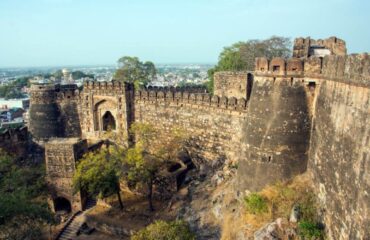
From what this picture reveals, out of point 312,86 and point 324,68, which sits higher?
point 324,68

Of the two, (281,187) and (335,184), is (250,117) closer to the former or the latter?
(281,187)

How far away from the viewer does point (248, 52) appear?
4053 cm

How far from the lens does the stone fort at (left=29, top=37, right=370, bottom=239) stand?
9.08 metres

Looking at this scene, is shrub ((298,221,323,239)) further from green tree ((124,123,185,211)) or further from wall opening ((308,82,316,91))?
green tree ((124,123,185,211))

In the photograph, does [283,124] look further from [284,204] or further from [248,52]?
[248,52]

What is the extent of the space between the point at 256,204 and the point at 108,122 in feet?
55.8

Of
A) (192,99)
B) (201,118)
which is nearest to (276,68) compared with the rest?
(201,118)

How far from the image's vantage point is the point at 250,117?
13.8 metres

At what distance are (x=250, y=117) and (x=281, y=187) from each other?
2.99 metres

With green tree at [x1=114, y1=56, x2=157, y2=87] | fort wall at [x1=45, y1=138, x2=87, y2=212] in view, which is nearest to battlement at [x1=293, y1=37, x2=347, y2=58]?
fort wall at [x1=45, y1=138, x2=87, y2=212]

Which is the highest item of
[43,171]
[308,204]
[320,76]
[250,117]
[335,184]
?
[320,76]

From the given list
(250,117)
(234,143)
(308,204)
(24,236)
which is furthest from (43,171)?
(308,204)

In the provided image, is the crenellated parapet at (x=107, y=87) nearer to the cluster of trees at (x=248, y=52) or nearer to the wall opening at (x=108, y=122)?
the wall opening at (x=108, y=122)

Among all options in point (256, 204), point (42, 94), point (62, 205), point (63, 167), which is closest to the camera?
point (256, 204)
